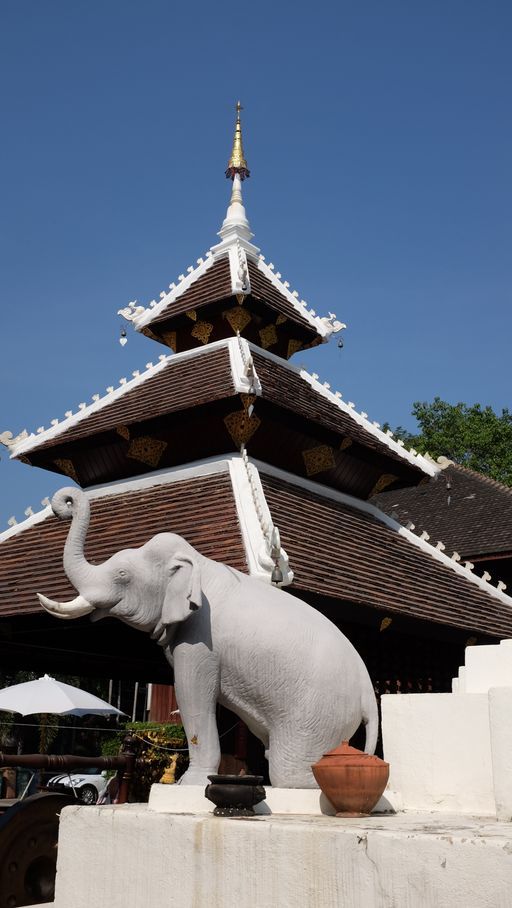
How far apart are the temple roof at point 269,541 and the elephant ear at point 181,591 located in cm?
353

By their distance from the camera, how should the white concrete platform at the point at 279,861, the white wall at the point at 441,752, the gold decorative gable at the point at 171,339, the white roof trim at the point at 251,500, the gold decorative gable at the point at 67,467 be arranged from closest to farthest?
the white concrete platform at the point at 279,861, the white wall at the point at 441,752, the white roof trim at the point at 251,500, the gold decorative gable at the point at 67,467, the gold decorative gable at the point at 171,339

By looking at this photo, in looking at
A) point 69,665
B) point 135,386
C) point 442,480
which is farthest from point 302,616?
point 442,480

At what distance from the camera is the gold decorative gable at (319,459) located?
1362cm

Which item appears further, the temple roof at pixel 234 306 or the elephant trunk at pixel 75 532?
the temple roof at pixel 234 306

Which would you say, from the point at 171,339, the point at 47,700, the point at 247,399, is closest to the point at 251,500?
the point at 247,399

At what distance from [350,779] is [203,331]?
1063cm

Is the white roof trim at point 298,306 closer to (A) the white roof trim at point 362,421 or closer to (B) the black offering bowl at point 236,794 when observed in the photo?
(A) the white roof trim at point 362,421

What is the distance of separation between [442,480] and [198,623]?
19.4 m

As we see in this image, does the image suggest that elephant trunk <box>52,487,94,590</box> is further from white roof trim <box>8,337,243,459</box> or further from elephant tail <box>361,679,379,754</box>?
white roof trim <box>8,337,243,459</box>

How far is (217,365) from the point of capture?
13.5 metres

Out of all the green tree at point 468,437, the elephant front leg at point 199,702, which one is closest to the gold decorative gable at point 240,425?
the elephant front leg at point 199,702

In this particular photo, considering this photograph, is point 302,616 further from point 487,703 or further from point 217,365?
point 217,365

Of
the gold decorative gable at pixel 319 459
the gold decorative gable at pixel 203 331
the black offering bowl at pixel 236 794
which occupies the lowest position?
the black offering bowl at pixel 236 794

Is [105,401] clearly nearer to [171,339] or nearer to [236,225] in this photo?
[171,339]
